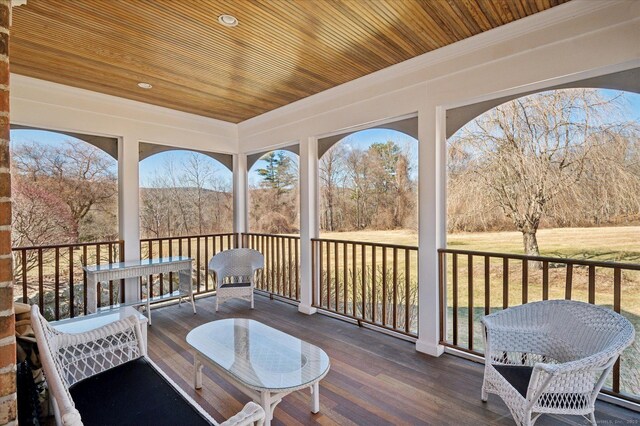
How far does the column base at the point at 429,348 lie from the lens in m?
2.86

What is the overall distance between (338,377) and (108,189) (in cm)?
365

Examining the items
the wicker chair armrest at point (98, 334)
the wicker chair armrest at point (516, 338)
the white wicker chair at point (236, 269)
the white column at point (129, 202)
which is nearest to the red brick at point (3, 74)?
the wicker chair armrest at point (98, 334)

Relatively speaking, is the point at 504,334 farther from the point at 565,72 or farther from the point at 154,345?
the point at 154,345

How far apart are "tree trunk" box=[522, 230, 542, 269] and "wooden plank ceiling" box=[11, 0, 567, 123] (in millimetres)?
1688

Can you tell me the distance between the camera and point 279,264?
4.88 meters

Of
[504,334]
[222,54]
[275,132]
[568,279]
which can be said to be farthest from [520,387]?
[275,132]

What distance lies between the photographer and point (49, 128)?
11.6ft

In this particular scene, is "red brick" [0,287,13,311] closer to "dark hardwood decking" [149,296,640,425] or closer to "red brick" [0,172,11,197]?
"red brick" [0,172,11,197]

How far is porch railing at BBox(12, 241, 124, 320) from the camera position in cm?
344

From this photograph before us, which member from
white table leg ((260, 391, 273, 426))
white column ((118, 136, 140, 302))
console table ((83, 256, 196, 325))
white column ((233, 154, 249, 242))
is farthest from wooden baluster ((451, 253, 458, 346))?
white column ((118, 136, 140, 302))

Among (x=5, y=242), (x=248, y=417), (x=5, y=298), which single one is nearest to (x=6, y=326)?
(x=5, y=298)

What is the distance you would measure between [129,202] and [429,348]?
3963mm

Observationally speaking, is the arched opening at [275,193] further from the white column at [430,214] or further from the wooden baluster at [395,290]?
the white column at [430,214]

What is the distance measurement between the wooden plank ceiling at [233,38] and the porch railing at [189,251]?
2.09m
